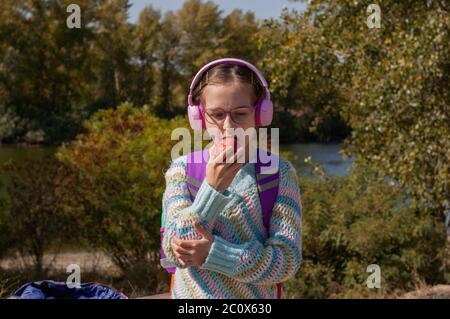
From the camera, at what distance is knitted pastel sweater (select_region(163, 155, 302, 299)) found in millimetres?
1443

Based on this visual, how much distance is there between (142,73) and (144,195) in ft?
105

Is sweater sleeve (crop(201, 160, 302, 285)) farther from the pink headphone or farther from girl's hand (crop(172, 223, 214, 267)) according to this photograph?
the pink headphone

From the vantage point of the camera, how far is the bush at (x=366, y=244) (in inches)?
268

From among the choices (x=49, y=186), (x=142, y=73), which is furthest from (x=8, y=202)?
(x=142, y=73)

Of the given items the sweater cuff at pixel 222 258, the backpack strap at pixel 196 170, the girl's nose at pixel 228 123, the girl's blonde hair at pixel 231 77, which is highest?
the girl's blonde hair at pixel 231 77

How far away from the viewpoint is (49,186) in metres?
7.48

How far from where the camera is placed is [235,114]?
60.5 inches

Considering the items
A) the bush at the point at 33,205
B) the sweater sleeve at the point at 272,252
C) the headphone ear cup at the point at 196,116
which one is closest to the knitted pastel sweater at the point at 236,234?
the sweater sleeve at the point at 272,252

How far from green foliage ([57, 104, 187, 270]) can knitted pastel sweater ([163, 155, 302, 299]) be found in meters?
5.78

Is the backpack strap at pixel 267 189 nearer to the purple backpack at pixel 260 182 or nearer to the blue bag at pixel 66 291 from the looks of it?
the purple backpack at pixel 260 182

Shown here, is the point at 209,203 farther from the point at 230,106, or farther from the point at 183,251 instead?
the point at 230,106

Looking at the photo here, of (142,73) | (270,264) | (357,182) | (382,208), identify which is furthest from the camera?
(142,73)

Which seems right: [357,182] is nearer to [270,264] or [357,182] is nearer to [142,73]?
[270,264]

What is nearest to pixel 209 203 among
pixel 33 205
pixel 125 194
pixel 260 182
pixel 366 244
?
pixel 260 182
